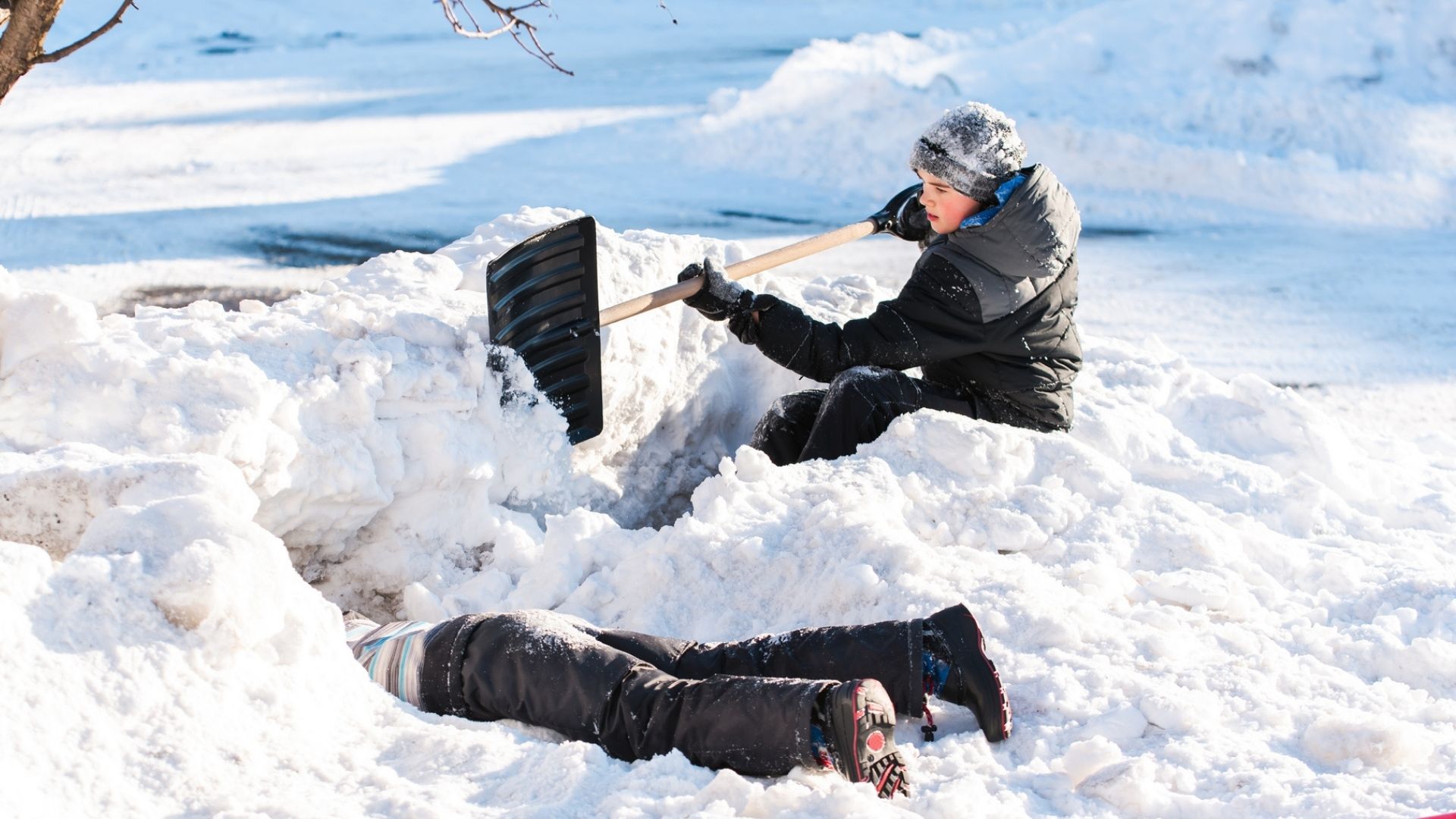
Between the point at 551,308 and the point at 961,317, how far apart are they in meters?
1.06

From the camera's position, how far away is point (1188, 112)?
8.34 meters

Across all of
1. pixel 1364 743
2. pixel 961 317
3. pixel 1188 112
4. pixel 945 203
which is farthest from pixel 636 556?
pixel 1188 112

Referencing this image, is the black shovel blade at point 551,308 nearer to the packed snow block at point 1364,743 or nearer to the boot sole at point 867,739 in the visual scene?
the boot sole at point 867,739

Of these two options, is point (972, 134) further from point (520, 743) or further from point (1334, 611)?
point (520, 743)

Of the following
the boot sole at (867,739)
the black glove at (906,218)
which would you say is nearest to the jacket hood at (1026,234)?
the black glove at (906,218)

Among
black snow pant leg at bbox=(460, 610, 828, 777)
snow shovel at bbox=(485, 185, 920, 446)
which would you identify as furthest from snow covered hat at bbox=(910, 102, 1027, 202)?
black snow pant leg at bbox=(460, 610, 828, 777)

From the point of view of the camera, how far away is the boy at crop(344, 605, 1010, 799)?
2143mm

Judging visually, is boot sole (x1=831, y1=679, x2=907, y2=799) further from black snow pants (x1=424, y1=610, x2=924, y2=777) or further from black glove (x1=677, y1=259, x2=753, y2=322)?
black glove (x1=677, y1=259, x2=753, y2=322)

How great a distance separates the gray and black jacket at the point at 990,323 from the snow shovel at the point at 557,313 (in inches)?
18.3

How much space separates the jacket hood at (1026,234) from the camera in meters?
3.27

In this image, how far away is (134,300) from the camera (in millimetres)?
5492

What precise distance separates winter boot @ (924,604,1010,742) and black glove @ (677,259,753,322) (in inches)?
54.9

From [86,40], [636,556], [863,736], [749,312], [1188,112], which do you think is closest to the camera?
[863,736]

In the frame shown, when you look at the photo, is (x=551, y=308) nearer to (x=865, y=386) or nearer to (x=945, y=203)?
(x=865, y=386)
